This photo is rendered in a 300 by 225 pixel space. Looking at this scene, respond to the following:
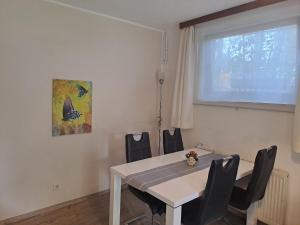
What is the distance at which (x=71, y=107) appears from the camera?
2.71 metres

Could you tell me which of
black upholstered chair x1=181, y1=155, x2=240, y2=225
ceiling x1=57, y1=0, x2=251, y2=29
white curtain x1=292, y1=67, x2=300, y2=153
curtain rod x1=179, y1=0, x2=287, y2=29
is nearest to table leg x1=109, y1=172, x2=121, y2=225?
black upholstered chair x1=181, y1=155, x2=240, y2=225

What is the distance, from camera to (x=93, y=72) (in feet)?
9.46

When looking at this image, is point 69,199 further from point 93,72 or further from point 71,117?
point 93,72

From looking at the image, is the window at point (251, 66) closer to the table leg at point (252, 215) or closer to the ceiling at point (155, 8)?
the ceiling at point (155, 8)

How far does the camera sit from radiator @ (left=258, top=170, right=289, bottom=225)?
2303 millimetres

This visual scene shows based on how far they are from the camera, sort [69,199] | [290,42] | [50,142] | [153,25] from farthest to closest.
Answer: [153,25] → [69,199] → [50,142] → [290,42]

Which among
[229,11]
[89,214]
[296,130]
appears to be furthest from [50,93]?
[296,130]

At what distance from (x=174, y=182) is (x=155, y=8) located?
1.96 meters

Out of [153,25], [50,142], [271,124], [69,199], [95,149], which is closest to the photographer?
[271,124]

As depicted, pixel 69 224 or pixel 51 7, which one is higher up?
pixel 51 7

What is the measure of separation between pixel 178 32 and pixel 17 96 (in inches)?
91.6

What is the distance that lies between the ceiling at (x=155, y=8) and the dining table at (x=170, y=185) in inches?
67.5

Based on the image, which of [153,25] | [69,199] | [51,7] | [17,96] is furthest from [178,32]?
[69,199]

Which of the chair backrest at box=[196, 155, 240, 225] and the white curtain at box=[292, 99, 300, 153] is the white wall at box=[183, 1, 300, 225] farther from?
the chair backrest at box=[196, 155, 240, 225]
